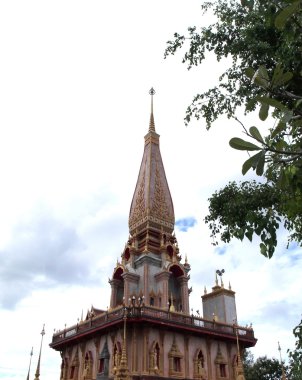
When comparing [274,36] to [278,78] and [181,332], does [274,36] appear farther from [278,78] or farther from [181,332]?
[181,332]

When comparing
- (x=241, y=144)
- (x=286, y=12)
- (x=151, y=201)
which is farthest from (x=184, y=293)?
(x=286, y=12)

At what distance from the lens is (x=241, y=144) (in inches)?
116

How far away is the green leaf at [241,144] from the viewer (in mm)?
2925

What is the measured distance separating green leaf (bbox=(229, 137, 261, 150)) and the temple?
58.4ft

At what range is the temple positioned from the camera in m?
23.3

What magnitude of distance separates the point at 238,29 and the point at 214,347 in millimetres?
21454

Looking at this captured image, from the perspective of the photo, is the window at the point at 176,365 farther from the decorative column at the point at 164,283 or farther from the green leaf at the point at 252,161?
the green leaf at the point at 252,161

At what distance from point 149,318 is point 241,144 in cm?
2168

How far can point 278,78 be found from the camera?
3.09m

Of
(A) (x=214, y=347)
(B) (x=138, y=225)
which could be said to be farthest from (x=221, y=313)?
(B) (x=138, y=225)

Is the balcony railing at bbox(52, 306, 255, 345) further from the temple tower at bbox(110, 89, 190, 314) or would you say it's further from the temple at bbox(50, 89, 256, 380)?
the temple tower at bbox(110, 89, 190, 314)

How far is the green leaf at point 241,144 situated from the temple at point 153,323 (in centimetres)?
1782

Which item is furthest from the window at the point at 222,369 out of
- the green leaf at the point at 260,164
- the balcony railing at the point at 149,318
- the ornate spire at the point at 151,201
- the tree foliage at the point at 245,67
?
the green leaf at the point at 260,164

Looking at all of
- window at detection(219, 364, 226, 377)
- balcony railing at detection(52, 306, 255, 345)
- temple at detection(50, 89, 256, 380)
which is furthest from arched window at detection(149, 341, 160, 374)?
window at detection(219, 364, 226, 377)
